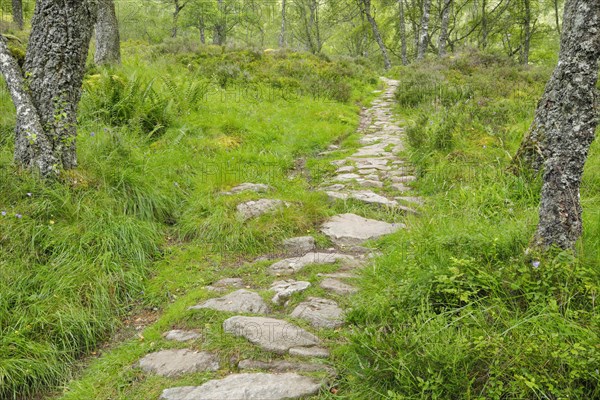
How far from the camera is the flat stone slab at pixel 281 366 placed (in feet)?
8.71

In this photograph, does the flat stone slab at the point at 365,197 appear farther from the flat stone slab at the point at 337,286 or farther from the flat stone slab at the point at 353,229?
the flat stone slab at the point at 337,286

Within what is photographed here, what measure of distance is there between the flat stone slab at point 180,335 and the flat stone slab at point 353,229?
2025 mm

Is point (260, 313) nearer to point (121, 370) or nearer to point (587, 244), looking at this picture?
point (121, 370)

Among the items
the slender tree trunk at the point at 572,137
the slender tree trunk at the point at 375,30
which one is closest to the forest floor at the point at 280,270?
the slender tree trunk at the point at 572,137

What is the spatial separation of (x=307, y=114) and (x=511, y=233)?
7637 millimetres

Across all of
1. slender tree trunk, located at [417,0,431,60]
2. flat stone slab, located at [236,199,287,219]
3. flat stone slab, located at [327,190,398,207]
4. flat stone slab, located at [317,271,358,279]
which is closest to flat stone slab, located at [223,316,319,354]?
flat stone slab, located at [317,271,358,279]

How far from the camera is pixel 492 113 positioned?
8.63m

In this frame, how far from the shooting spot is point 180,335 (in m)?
3.18

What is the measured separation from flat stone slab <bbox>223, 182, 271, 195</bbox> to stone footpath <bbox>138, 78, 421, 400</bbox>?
0.01 metres

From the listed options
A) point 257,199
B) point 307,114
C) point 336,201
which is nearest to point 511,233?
point 336,201

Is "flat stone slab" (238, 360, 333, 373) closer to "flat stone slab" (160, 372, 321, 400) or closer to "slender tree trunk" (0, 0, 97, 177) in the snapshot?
"flat stone slab" (160, 372, 321, 400)

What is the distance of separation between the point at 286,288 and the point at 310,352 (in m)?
0.92

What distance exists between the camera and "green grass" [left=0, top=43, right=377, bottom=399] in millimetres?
3115

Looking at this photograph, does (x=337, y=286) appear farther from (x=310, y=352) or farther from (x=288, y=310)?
(x=310, y=352)
